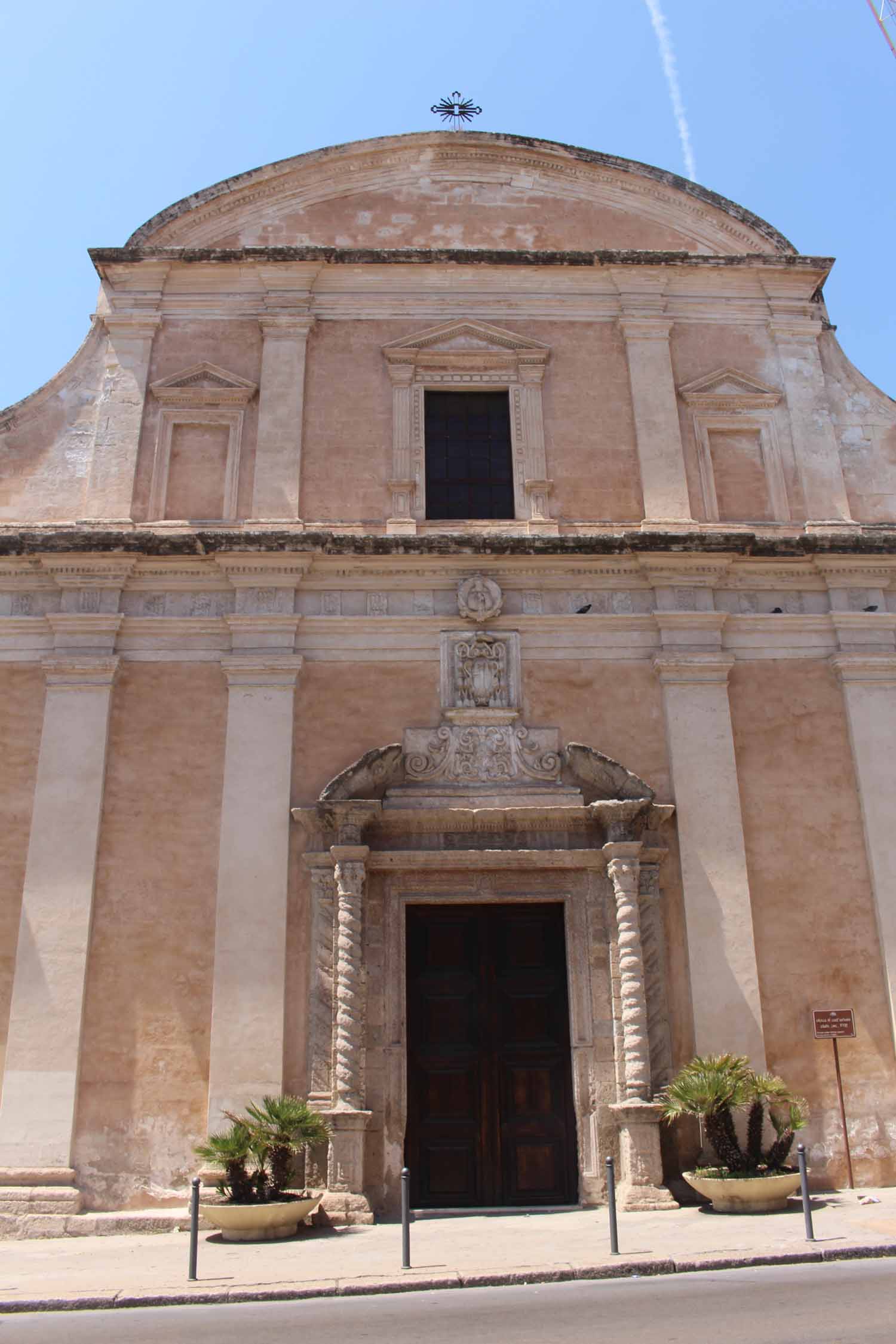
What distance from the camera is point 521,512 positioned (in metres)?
13.3

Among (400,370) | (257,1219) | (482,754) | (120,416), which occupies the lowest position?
(257,1219)

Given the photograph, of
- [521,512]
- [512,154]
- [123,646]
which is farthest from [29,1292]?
[512,154]

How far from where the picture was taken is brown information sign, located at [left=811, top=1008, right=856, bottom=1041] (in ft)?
36.4

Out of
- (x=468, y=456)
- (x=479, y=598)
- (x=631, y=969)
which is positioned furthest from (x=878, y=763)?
(x=468, y=456)

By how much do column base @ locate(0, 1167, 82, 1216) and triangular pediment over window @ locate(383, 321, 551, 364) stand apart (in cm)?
960

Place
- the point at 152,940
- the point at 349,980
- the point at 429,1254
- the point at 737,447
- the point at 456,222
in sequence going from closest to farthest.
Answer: the point at 429,1254, the point at 349,980, the point at 152,940, the point at 737,447, the point at 456,222

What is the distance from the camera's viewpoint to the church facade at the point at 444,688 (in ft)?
35.8

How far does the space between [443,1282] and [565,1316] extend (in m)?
1.21

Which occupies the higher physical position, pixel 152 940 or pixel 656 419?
pixel 656 419

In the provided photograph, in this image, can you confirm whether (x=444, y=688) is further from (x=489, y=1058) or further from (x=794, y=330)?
(x=794, y=330)

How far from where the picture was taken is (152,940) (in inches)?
445

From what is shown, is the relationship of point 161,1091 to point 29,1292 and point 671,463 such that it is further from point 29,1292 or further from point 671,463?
point 671,463

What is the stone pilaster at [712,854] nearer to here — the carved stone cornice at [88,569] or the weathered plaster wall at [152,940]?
the weathered plaster wall at [152,940]

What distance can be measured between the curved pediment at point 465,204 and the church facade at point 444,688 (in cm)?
5
